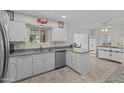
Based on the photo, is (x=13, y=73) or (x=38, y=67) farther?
(x=38, y=67)

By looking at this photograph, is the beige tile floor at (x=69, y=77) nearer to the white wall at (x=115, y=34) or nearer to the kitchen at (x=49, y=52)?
the kitchen at (x=49, y=52)

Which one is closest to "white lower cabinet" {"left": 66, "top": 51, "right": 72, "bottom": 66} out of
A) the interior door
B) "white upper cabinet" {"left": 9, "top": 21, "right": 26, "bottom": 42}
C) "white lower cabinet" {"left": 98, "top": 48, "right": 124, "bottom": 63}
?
"white upper cabinet" {"left": 9, "top": 21, "right": 26, "bottom": 42}

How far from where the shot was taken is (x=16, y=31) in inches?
112

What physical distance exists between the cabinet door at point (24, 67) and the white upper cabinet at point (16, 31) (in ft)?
2.29

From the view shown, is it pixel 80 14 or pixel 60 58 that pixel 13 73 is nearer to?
pixel 60 58

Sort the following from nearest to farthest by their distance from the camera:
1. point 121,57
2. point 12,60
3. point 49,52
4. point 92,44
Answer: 1. point 12,60
2. point 49,52
3. point 121,57
4. point 92,44

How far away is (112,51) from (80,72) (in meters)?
3.17

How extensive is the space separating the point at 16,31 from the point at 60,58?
6.67 ft

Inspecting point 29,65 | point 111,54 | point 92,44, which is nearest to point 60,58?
point 29,65

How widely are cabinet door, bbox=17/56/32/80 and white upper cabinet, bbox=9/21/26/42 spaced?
0.70 m

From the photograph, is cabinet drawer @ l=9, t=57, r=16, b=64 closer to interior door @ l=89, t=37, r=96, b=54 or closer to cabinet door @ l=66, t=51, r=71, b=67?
cabinet door @ l=66, t=51, r=71, b=67
